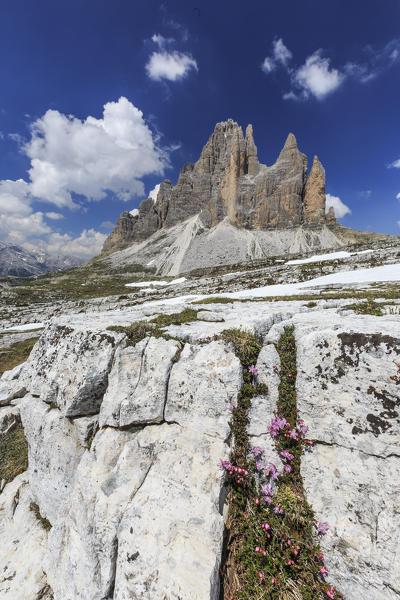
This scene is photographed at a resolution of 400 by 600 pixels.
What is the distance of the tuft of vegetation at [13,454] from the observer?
996 centimetres

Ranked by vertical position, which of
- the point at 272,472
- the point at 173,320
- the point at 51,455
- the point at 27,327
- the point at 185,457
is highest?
the point at 173,320

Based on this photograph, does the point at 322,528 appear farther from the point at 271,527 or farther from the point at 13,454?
the point at 13,454

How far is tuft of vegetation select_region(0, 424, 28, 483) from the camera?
9.96 meters

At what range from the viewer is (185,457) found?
223 inches

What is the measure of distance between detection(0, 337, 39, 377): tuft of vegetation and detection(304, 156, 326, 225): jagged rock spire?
579 ft

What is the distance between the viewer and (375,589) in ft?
13.2

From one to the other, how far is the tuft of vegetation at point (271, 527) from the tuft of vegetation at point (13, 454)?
10377mm

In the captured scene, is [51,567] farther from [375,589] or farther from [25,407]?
[375,589]

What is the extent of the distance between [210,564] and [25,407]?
344 inches

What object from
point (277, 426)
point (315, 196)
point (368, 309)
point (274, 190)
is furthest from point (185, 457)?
point (315, 196)

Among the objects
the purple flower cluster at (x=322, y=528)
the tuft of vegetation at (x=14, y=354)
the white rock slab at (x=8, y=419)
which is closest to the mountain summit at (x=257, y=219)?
the tuft of vegetation at (x=14, y=354)

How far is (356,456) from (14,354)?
111 feet

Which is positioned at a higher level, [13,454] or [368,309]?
[368,309]

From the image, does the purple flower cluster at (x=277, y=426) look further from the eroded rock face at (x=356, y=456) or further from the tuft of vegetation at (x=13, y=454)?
the tuft of vegetation at (x=13, y=454)
